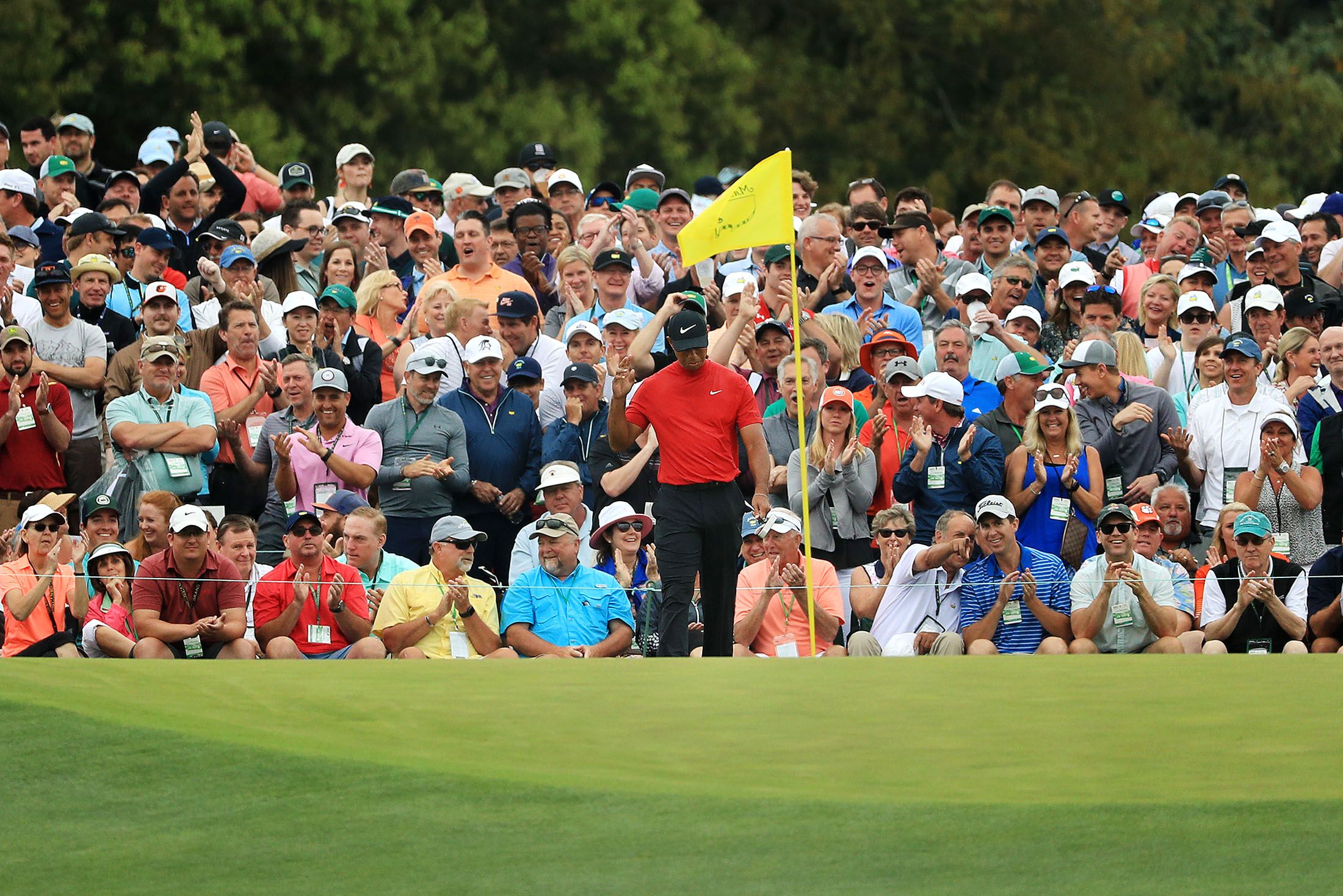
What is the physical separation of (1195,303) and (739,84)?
17.9 m

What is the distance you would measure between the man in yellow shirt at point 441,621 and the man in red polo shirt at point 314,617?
120mm

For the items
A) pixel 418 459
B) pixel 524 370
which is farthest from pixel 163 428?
pixel 524 370

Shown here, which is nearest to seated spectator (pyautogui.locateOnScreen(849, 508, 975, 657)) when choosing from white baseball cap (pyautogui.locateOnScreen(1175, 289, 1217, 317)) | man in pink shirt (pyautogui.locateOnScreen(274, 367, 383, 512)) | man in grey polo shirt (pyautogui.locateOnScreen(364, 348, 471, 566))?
man in grey polo shirt (pyautogui.locateOnScreen(364, 348, 471, 566))

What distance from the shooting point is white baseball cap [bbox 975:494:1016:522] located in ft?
35.2

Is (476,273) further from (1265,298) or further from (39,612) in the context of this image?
(1265,298)

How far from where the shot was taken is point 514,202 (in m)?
A: 16.4

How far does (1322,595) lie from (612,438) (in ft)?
11.8

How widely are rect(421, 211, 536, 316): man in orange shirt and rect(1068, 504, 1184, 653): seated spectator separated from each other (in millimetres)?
4983

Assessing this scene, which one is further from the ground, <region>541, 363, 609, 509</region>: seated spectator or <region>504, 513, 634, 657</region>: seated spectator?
<region>541, 363, 609, 509</region>: seated spectator

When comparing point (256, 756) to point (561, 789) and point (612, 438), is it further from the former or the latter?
point (612, 438)

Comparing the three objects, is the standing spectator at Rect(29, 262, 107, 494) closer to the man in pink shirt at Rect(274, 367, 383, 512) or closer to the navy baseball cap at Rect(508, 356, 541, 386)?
the man in pink shirt at Rect(274, 367, 383, 512)

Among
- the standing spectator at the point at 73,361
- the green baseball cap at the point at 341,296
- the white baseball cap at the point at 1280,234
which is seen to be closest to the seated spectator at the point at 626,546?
the green baseball cap at the point at 341,296

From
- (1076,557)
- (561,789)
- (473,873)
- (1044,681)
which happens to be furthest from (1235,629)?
(473,873)

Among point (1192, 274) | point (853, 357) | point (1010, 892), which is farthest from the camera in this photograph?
point (1192, 274)
